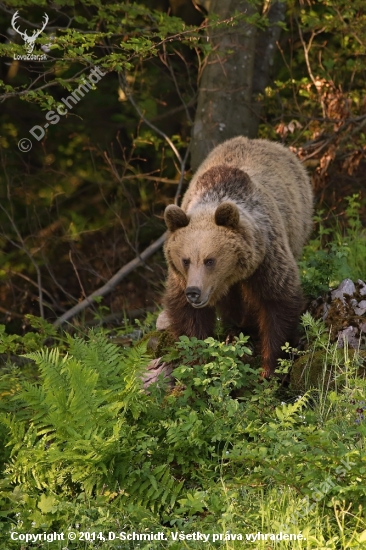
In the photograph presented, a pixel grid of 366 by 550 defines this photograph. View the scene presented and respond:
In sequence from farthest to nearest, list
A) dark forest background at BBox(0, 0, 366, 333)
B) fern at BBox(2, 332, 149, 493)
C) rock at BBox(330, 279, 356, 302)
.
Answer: dark forest background at BBox(0, 0, 366, 333) < rock at BBox(330, 279, 356, 302) < fern at BBox(2, 332, 149, 493)

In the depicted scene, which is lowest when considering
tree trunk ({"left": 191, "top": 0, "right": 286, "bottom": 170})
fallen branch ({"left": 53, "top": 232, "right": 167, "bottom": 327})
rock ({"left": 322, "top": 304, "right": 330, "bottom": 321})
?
fallen branch ({"left": 53, "top": 232, "right": 167, "bottom": 327})

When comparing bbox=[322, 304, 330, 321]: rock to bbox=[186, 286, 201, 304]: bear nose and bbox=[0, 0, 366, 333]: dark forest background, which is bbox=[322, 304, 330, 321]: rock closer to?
bbox=[186, 286, 201, 304]: bear nose

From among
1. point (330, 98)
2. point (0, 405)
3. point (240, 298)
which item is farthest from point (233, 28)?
point (0, 405)

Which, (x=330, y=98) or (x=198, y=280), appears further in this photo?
(x=330, y=98)

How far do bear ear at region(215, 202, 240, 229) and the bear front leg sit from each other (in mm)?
549

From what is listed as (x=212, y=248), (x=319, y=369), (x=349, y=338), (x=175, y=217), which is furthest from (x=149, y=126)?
(x=319, y=369)

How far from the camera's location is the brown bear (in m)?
6.27

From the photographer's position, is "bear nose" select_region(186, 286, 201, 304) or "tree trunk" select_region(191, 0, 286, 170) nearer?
"bear nose" select_region(186, 286, 201, 304)

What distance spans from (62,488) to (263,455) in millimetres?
1292

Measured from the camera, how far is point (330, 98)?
35.9 ft

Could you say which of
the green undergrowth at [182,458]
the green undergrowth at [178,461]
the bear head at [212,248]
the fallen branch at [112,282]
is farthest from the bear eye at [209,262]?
the fallen branch at [112,282]

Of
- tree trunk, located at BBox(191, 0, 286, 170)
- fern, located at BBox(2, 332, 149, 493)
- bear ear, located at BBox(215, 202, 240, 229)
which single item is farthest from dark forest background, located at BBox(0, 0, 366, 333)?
fern, located at BBox(2, 332, 149, 493)

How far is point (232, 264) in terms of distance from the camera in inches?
249

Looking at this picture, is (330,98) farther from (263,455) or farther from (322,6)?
(263,455)
